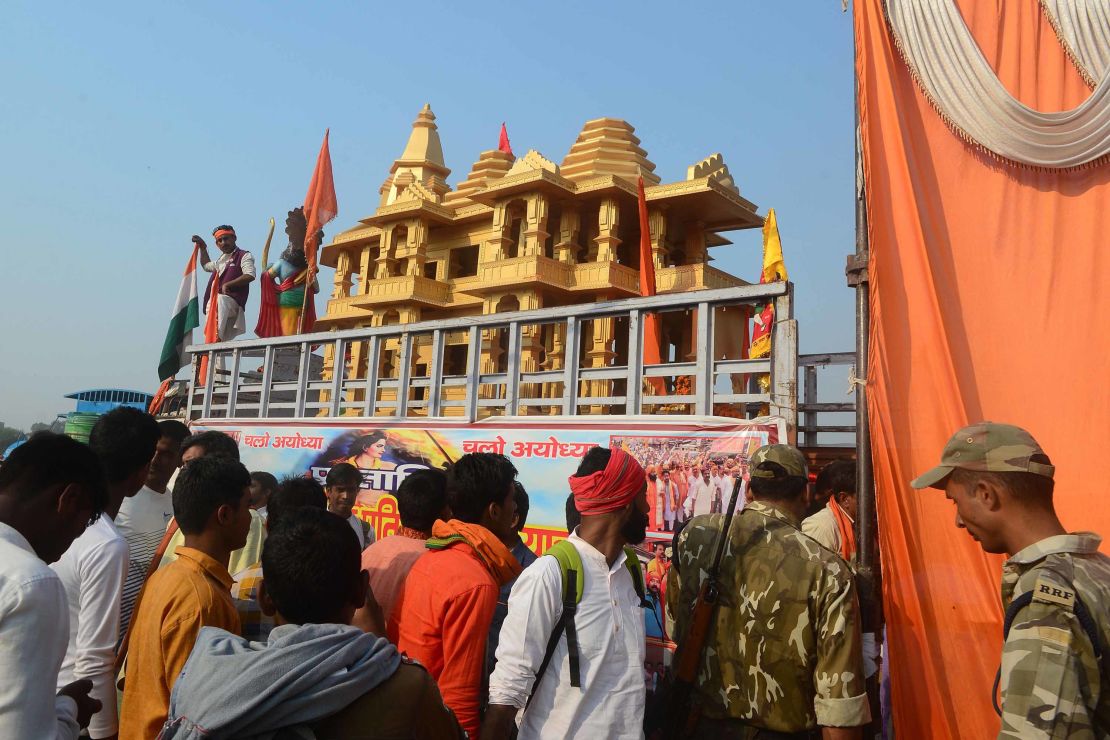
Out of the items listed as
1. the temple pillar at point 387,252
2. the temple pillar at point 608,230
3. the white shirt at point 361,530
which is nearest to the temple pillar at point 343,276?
the temple pillar at point 387,252

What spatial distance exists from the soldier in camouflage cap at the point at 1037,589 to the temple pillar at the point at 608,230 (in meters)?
14.2

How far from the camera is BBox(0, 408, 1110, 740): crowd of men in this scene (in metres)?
1.45

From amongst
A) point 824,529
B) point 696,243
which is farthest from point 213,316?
point 824,529

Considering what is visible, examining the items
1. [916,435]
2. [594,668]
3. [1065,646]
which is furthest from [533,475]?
[1065,646]

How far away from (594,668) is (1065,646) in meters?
1.15

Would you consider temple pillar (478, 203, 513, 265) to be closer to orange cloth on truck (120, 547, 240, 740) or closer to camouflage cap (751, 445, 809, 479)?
camouflage cap (751, 445, 809, 479)

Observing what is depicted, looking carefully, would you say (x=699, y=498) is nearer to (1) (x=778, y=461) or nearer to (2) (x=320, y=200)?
(1) (x=778, y=461)

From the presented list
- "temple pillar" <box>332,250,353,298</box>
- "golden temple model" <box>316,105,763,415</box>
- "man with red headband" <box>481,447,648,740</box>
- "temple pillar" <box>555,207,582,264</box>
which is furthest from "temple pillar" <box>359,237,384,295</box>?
"man with red headband" <box>481,447,648,740</box>

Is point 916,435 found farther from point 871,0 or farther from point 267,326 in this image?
point 267,326

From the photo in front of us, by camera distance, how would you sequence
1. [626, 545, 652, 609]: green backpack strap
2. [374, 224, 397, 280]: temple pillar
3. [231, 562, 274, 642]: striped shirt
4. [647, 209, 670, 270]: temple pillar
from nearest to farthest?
1. [626, 545, 652, 609]: green backpack strap
2. [231, 562, 274, 642]: striped shirt
3. [647, 209, 670, 270]: temple pillar
4. [374, 224, 397, 280]: temple pillar

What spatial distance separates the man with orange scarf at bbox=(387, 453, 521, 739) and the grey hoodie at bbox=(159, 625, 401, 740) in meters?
0.85

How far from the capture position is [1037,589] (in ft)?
5.22

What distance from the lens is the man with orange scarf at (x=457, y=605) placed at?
2268mm

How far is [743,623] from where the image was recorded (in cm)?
237
